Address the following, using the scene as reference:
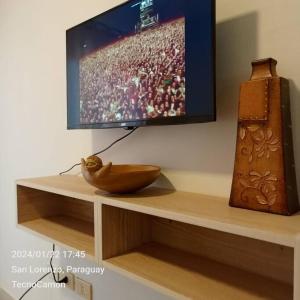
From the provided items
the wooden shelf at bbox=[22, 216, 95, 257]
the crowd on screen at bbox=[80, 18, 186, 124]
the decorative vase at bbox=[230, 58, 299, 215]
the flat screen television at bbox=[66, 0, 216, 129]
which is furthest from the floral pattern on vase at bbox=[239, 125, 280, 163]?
the wooden shelf at bbox=[22, 216, 95, 257]

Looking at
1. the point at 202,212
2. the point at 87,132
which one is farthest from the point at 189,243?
the point at 87,132

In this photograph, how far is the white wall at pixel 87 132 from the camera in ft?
2.65

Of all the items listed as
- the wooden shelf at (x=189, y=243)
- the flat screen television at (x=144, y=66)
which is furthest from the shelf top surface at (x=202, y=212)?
the flat screen television at (x=144, y=66)

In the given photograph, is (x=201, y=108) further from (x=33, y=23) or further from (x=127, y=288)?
(x=33, y=23)

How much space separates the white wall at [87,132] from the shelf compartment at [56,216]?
204 mm

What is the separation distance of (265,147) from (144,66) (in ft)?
1.60

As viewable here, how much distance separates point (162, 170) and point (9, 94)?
1.40 meters

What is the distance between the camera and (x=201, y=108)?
0.82 meters

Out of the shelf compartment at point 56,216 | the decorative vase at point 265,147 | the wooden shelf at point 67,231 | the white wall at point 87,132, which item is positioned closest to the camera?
the decorative vase at point 265,147

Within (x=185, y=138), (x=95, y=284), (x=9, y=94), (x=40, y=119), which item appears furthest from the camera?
(x=9, y=94)

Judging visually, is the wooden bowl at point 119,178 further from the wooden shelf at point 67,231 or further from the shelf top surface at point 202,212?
the wooden shelf at point 67,231

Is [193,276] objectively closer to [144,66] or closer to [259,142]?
[259,142]

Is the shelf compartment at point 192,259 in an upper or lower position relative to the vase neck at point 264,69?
lower

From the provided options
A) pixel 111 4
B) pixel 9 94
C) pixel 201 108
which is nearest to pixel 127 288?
pixel 201 108
